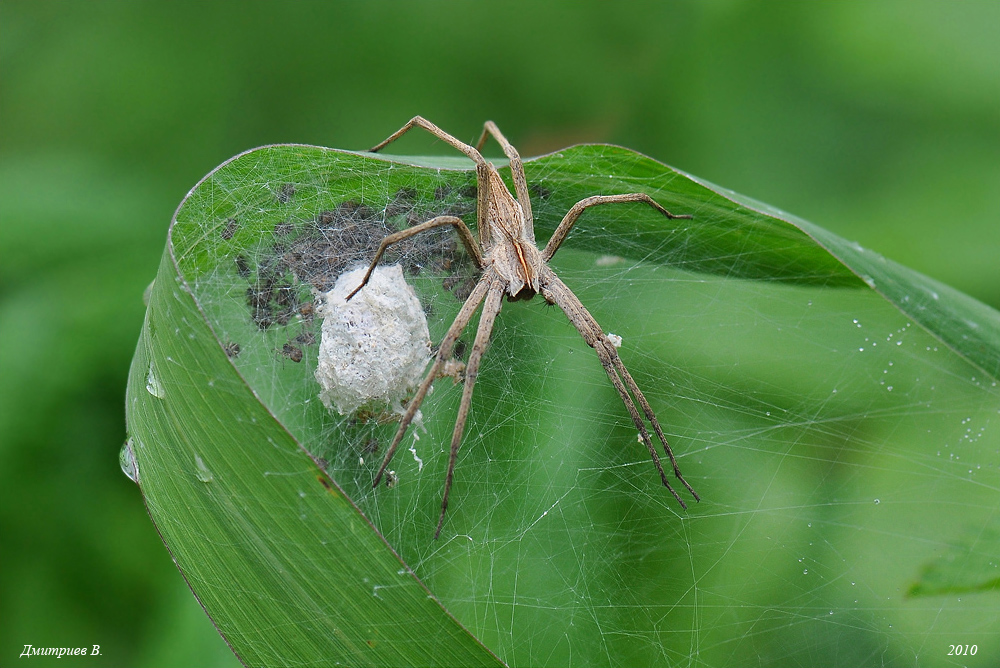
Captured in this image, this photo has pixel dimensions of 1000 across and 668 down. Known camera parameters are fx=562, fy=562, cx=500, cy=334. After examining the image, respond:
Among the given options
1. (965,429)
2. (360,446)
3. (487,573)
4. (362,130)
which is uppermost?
(362,130)

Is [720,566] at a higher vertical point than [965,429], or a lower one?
lower

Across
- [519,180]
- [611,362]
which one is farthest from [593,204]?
[611,362]

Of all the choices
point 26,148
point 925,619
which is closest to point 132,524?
point 26,148

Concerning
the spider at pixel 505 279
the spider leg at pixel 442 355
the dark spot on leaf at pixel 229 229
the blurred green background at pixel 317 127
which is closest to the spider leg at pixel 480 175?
the spider at pixel 505 279

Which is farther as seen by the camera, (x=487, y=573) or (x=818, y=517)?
(x=818, y=517)

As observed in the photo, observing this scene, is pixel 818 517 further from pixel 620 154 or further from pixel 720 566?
pixel 620 154
